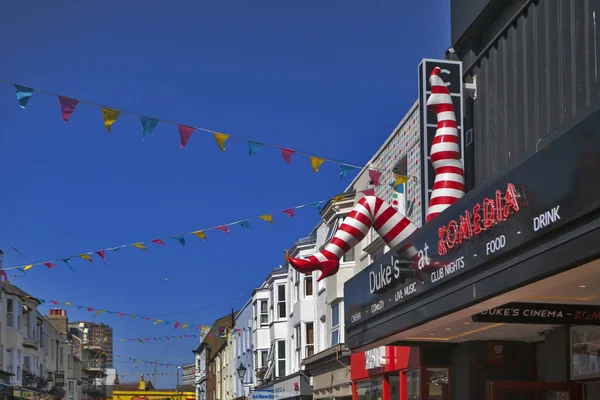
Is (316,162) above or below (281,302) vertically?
above

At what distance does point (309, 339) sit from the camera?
33.7m

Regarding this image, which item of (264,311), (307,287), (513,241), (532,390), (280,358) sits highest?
(307,287)

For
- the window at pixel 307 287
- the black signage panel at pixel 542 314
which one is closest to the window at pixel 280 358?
the window at pixel 307 287

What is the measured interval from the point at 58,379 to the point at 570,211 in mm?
58647

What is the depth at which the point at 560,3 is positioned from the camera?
1110 centimetres

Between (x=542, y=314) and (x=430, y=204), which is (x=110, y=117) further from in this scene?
(x=542, y=314)

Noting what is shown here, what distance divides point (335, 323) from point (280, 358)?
13.2 metres

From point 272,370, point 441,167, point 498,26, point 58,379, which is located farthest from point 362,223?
point 58,379

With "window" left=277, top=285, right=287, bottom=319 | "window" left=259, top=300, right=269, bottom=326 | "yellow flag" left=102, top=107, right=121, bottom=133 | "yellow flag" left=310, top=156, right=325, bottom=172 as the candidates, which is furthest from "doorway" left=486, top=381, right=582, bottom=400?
"window" left=259, top=300, right=269, bottom=326

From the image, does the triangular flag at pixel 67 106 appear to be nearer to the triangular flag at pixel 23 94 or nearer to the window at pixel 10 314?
the triangular flag at pixel 23 94

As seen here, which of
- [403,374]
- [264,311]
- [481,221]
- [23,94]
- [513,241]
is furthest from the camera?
[264,311]

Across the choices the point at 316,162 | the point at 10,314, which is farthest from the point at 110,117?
the point at 10,314

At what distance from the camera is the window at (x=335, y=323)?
27.8 metres

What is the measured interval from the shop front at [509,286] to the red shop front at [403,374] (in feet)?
0.24
